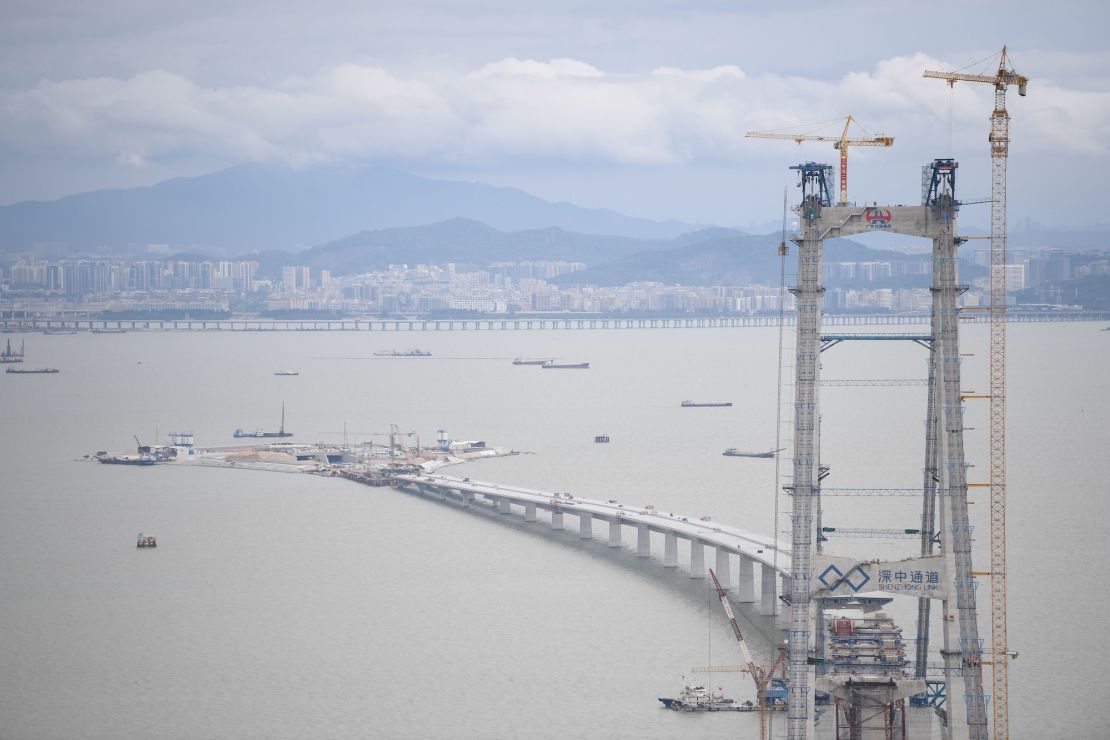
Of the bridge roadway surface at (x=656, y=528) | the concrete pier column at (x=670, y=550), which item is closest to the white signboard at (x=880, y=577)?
the bridge roadway surface at (x=656, y=528)

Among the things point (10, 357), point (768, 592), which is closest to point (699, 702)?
point (768, 592)

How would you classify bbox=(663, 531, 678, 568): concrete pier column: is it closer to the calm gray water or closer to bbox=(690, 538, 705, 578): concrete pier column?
the calm gray water

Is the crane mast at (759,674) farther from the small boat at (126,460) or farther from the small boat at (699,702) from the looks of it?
the small boat at (126,460)

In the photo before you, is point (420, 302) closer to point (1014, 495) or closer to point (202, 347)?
point (202, 347)

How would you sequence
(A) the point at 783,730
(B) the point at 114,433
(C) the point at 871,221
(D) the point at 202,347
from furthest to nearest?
(D) the point at 202,347, (B) the point at 114,433, (A) the point at 783,730, (C) the point at 871,221

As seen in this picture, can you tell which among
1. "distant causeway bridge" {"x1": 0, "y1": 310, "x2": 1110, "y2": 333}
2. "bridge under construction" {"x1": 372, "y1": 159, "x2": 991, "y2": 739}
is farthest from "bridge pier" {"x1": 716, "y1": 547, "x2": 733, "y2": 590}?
"distant causeway bridge" {"x1": 0, "y1": 310, "x2": 1110, "y2": 333}

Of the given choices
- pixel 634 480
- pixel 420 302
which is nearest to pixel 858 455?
pixel 634 480

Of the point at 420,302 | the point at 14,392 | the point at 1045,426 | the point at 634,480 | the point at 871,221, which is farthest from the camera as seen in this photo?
the point at 420,302
